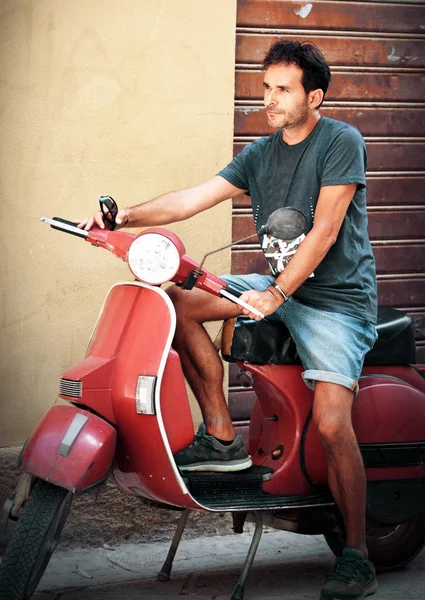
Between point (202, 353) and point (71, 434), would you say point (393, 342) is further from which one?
point (71, 434)

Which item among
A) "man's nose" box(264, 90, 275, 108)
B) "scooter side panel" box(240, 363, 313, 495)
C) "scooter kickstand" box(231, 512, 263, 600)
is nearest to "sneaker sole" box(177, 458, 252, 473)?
"scooter side panel" box(240, 363, 313, 495)

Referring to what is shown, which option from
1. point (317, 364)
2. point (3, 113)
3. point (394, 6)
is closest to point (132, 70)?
point (3, 113)

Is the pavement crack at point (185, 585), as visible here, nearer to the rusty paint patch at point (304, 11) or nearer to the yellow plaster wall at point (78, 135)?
the yellow plaster wall at point (78, 135)

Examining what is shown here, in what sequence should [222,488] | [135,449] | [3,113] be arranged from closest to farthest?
1. [135,449]
2. [222,488]
3. [3,113]

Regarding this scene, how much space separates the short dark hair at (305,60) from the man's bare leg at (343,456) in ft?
3.81

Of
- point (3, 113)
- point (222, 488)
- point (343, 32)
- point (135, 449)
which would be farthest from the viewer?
point (343, 32)

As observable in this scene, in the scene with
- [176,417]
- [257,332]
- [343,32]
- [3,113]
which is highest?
[343,32]

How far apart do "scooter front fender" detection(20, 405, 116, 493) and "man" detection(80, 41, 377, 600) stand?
45 centimetres

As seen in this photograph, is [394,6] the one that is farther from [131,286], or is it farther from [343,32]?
[131,286]

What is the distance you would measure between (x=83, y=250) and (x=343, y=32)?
6.04 feet

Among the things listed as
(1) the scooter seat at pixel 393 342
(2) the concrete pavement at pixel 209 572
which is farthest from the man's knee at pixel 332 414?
(2) the concrete pavement at pixel 209 572

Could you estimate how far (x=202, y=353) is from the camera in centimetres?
366

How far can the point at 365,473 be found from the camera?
12.8 feet

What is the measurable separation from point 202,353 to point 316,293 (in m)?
0.54
